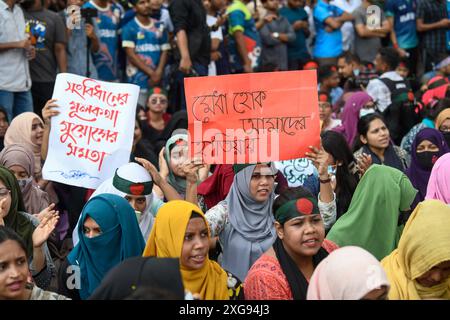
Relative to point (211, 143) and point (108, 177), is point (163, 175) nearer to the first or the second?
point (108, 177)

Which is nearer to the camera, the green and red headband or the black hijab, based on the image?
the black hijab

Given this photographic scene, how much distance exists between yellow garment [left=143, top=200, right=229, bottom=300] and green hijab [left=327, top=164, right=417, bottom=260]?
1200 mm

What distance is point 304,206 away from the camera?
16.6 ft

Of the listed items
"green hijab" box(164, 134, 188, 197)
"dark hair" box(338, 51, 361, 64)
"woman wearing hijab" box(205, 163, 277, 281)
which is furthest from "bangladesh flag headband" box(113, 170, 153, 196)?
"dark hair" box(338, 51, 361, 64)

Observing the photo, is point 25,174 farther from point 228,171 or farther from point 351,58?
point 351,58

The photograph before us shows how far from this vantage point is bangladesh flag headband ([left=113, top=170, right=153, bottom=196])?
617 centimetres

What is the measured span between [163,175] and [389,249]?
2186 millimetres

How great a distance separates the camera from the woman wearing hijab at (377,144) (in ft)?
26.0

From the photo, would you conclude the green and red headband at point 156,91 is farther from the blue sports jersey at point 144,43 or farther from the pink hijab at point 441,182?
the pink hijab at point 441,182

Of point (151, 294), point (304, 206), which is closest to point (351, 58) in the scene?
point (304, 206)

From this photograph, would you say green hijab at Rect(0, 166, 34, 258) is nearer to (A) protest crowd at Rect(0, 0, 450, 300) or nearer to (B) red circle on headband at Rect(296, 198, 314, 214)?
(A) protest crowd at Rect(0, 0, 450, 300)

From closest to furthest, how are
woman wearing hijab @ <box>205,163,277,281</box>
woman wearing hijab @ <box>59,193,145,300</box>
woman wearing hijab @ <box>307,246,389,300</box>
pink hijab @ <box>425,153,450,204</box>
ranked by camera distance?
1. woman wearing hijab @ <box>307,246,389,300</box>
2. woman wearing hijab @ <box>59,193,145,300</box>
3. woman wearing hijab @ <box>205,163,277,281</box>
4. pink hijab @ <box>425,153,450,204</box>

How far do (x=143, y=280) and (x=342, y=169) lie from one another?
359cm
